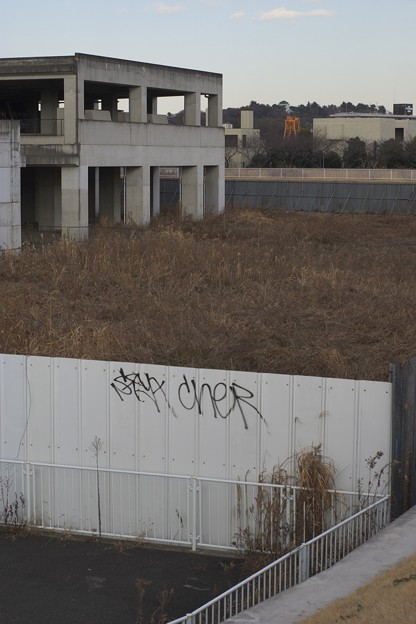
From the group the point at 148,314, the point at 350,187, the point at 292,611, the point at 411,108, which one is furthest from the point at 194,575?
the point at 411,108

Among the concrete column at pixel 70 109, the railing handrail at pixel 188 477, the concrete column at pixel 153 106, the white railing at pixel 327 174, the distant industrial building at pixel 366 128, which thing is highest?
the distant industrial building at pixel 366 128

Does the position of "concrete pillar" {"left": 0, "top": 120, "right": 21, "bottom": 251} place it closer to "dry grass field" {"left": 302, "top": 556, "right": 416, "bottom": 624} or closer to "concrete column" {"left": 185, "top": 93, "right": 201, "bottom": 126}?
"concrete column" {"left": 185, "top": 93, "right": 201, "bottom": 126}

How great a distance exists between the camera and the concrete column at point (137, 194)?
39.9m

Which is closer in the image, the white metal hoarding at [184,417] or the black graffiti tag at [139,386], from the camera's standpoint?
the white metal hoarding at [184,417]

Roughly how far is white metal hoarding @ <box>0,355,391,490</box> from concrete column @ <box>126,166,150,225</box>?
2878cm

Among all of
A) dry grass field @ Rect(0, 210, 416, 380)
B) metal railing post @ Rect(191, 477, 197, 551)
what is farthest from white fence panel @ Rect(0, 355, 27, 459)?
dry grass field @ Rect(0, 210, 416, 380)

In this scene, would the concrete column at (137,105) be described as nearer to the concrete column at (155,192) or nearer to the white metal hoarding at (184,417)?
the concrete column at (155,192)

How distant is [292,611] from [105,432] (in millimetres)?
4015

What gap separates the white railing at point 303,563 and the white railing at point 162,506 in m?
0.30

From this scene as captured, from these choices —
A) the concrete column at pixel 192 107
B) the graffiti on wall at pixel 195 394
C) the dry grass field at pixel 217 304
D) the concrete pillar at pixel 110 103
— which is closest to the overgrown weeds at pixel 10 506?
the graffiti on wall at pixel 195 394

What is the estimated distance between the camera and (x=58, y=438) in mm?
11383

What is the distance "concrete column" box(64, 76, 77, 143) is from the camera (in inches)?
1384

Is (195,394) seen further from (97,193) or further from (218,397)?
(97,193)

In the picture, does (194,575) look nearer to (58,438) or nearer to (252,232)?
(58,438)
